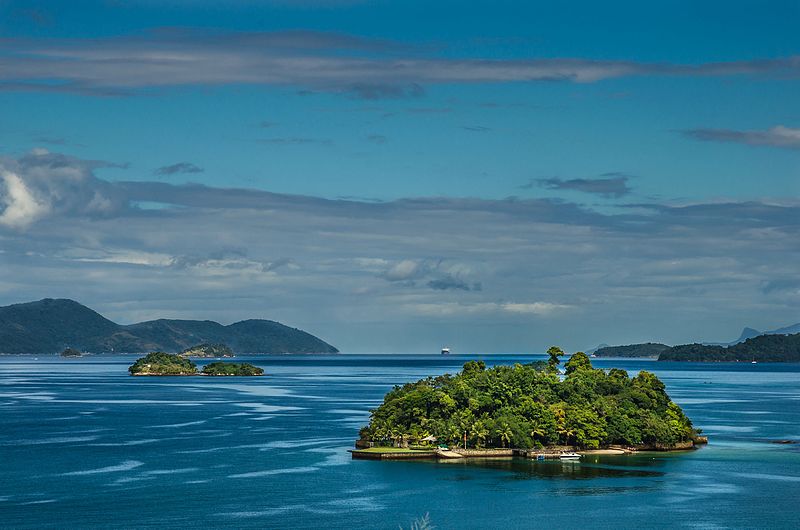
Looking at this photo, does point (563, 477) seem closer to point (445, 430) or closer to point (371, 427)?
point (445, 430)

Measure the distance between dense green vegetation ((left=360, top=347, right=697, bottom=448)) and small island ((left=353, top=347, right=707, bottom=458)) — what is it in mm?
122

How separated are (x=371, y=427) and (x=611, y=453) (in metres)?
30.2

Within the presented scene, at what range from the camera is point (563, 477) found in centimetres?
12088

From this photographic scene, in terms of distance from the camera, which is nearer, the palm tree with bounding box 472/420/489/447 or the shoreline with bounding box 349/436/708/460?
the shoreline with bounding box 349/436/708/460

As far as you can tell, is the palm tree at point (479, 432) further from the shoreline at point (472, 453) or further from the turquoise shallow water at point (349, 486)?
the turquoise shallow water at point (349, 486)

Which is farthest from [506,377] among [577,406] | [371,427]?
[371,427]

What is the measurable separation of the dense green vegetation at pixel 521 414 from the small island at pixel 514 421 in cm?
12

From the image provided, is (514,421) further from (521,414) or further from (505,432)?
(521,414)

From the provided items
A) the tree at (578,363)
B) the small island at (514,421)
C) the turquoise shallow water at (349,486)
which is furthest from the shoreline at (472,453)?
the tree at (578,363)

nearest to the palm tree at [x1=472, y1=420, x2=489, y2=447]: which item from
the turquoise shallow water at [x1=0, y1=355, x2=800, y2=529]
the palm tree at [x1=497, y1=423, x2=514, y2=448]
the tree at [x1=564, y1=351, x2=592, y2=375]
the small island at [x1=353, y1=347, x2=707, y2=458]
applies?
the small island at [x1=353, y1=347, x2=707, y2=458]

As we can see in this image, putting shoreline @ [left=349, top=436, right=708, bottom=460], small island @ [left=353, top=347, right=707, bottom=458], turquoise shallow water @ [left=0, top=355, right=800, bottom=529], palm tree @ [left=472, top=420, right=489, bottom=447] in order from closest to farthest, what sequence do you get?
turquoise shallow water @ [left=0, top=355, right=800, bottom=529] < shoreline @ [left=349, top=436, right=708, bottom=460] < palm tree @ [left=472, top=420, right=489, bottom=447] < small island @ [left=353, top=347, right=707, bottom=458]

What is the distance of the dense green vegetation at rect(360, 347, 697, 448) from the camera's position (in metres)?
139

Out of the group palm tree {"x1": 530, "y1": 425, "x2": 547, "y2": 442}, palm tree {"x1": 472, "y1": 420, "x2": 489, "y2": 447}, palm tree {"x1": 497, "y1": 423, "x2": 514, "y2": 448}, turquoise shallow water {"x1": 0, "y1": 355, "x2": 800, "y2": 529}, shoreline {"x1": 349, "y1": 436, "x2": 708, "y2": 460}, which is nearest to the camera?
turquoise shallow water {"x1": 0, "y1": 355, "x2": 800, "y2": 529}

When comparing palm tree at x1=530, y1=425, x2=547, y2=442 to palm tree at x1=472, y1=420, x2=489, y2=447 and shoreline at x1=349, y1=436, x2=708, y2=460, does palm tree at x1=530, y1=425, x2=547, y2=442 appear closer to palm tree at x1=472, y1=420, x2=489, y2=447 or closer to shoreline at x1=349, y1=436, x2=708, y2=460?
shoreline at x1=349, y1=436, x2=708, y2=460
